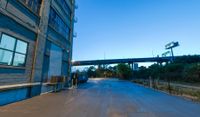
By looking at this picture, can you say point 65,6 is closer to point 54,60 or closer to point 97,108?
point 54,60

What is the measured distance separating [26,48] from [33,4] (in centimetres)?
408

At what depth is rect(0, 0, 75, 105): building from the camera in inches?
384

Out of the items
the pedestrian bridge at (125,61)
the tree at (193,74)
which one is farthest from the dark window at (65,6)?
the pedestrian bridge at (125,61)

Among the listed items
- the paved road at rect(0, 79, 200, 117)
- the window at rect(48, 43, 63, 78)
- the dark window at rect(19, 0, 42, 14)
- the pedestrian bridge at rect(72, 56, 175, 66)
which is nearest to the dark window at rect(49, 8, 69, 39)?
the window at rect(48, 43, 63, 78)

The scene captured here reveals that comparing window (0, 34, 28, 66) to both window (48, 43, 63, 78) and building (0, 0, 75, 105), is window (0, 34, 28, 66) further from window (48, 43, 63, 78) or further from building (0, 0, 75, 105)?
window (48, 43, 63, 78)

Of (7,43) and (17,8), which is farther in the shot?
(17,8)

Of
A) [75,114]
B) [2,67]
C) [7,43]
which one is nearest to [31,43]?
[7,43]

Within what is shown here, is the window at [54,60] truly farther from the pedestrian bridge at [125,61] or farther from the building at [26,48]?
the pedestrian bridge at [125,61]

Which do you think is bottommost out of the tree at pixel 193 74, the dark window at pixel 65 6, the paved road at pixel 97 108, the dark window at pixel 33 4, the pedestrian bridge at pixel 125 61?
the paved road at pixel 97 108

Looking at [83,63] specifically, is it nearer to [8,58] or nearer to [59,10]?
[59,10]

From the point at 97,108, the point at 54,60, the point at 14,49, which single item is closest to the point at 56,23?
the point at 54,60

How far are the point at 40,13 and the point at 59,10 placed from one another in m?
5.93

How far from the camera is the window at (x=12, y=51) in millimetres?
9555

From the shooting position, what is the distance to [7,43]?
9.93 metres
